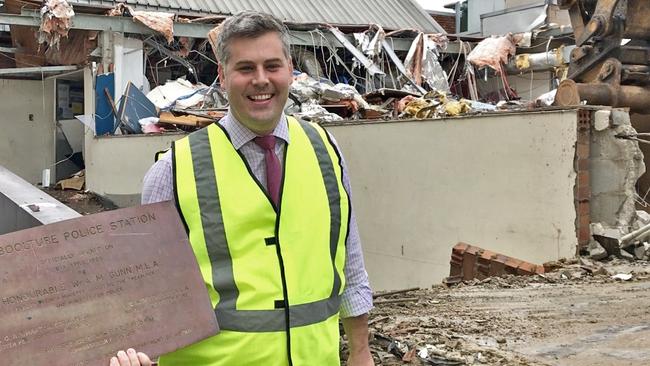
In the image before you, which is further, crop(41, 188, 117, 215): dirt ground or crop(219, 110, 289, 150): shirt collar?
crop(41, 188, 117, 215): dirt ground

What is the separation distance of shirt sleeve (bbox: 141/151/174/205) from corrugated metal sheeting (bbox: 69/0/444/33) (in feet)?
47.5

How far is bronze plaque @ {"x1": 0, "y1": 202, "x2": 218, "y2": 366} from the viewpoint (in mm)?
1731

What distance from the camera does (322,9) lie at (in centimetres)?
1850

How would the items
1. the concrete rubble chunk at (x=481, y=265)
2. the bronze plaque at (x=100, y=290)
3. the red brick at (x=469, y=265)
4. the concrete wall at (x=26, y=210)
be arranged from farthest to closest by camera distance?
1. the red brick at (x=469, y=265)
2. the concrete rubble chunk at (x=481, y=265)
3. the concrete wall at (x=26, y=210)
4. the bronze plaque at (x=100, y=290)

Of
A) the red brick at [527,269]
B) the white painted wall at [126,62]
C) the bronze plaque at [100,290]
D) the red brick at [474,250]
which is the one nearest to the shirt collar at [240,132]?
the bronze plaque at [100,290]

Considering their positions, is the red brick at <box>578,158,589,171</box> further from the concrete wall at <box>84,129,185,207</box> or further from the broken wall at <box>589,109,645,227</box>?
the concrete wall at <box>84,129,185,207</box>

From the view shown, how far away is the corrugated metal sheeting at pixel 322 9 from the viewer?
1612cm

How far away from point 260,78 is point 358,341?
0.97 meters

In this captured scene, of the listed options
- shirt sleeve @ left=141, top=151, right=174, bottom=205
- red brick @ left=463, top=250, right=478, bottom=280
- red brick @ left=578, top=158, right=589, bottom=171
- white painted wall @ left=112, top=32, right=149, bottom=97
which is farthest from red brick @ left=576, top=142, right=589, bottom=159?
white painted wall @ left=112, top=32, right=149, bottom=97

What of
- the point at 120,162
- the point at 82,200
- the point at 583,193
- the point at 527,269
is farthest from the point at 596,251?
the point at 82,200

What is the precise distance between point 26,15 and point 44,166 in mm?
4041

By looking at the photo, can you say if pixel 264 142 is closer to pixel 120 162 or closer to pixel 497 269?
pixel 497 269

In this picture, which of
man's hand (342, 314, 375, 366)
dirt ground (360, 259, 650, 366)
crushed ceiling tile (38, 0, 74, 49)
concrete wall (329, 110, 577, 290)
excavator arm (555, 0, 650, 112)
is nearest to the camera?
man's hand (342, 314, 375, 366)

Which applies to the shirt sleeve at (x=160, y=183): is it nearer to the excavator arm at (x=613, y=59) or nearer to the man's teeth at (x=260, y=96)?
the man's teeth at (x=260, y=96)
